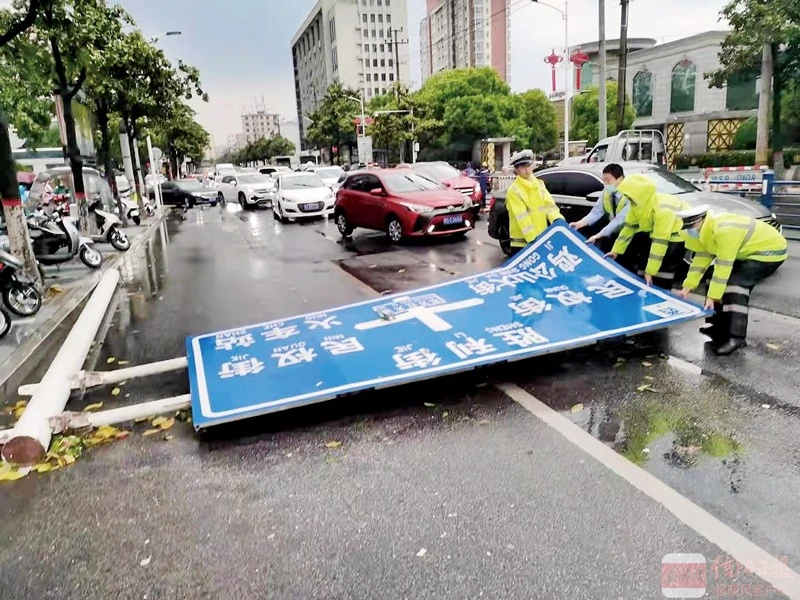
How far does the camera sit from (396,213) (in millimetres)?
13109

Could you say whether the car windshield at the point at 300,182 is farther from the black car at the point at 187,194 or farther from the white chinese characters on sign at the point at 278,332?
the white chinese characters on sign at the point at 278,332

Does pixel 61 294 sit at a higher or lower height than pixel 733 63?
lower

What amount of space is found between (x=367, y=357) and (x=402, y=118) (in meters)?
45.8

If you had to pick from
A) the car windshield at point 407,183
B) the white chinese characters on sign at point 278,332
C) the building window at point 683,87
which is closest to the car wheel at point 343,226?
the car windshield at point 407,183

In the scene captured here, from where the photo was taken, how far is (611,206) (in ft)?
22.0

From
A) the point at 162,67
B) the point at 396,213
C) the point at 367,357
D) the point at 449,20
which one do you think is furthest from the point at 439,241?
the point at 449,20

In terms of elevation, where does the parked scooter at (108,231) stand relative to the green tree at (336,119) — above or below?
below

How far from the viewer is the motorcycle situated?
25.0ft

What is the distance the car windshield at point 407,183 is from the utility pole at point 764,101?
2064cm

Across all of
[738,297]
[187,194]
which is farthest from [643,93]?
[738,297]

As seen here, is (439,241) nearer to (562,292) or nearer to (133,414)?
(562,292)

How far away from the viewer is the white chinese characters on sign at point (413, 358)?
173 inches

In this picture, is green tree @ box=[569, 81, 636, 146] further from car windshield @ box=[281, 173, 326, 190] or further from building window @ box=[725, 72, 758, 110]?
car windshield @ box=[281, 173, 326, 190]

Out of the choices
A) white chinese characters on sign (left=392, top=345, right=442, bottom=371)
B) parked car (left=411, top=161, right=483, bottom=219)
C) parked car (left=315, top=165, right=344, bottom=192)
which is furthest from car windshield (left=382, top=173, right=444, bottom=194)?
parked car (left=315, top=165, right=344, bottom=192)
